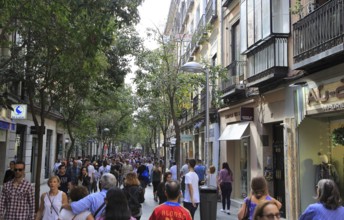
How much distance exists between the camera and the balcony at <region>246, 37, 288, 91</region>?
503 inches

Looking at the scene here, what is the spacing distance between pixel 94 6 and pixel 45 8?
1202mm

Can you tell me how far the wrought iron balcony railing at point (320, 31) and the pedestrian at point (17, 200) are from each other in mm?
6850

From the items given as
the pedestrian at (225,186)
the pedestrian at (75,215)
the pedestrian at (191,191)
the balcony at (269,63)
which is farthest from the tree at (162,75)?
the pedestrian at (75,215)

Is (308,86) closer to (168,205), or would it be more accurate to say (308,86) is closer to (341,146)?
(341,146)

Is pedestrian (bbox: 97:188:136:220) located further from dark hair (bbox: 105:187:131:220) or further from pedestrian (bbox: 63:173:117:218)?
pedestrian (bbox: 63:173:117:218)

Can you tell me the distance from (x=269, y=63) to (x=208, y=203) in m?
4.73

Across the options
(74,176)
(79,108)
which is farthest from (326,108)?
(79,108)

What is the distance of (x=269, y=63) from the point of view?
13195mm

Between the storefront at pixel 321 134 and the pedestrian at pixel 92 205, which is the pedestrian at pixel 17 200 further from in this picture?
the storefront at pixel 321 134

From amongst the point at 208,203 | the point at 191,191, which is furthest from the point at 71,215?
the point at 208,203

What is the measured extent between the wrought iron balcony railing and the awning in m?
5.31

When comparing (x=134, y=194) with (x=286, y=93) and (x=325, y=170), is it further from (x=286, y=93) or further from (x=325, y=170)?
(x=286, y=93)

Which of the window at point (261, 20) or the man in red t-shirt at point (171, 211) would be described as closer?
the man in red t-shirt at point (171, 211)

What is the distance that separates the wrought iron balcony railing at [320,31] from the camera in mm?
9634
